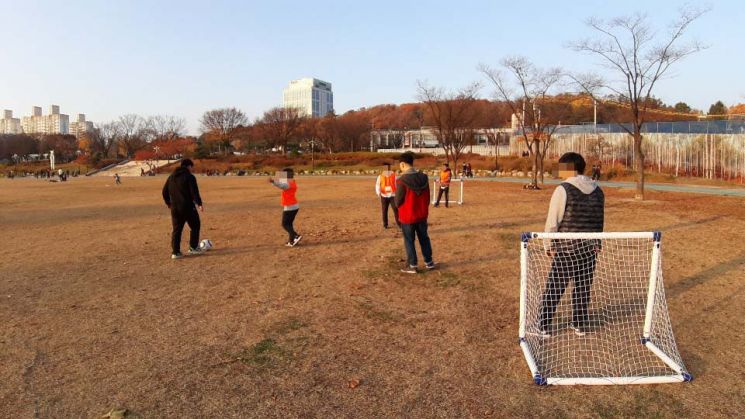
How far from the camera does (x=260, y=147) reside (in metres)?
87.8

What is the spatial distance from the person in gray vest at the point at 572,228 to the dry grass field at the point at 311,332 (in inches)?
21.8

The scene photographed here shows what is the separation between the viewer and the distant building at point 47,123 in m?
151

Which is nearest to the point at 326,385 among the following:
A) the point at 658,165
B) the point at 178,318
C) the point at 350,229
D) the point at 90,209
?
Result: the point at 178,318

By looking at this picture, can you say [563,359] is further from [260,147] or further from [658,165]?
[260,147]

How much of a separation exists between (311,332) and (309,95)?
424ft

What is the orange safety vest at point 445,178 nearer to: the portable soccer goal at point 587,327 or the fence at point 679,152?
the portable soccer goal at point 587,327

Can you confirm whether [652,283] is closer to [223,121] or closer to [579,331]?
[579,331]

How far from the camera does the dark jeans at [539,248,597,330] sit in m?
4.40

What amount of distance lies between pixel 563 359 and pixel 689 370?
89 cm

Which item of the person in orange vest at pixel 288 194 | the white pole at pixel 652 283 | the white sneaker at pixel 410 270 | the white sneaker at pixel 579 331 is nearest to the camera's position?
the white pole at pixel 652 283

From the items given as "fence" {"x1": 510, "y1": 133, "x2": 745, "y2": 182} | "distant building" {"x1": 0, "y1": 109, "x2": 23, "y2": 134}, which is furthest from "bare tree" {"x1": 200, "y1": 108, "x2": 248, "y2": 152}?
"distant building" {"x1": 0, "y1": 109, "x2": 23, "y2": 134}

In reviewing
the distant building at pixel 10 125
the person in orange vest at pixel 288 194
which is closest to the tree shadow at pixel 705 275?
the person in orange vest at pixel 288 194

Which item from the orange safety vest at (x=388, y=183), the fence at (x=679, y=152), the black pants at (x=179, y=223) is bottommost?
the black pants at (x=179, y=223)

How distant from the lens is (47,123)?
504 feet
